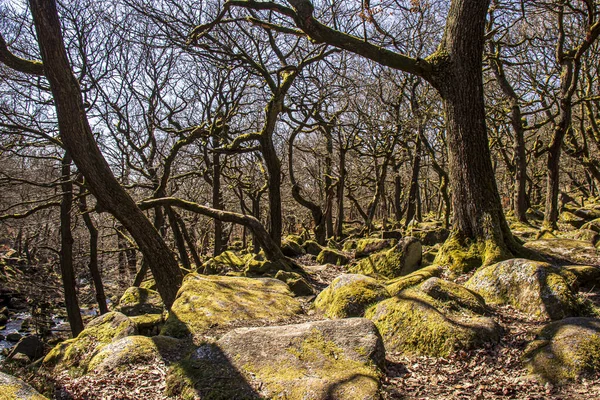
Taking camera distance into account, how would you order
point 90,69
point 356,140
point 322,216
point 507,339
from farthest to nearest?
1. point 356,140
2. point 322,216
3. point 90,69
4. point 507,339

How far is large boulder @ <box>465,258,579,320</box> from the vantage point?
4516 millimetres

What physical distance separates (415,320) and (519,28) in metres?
12.7

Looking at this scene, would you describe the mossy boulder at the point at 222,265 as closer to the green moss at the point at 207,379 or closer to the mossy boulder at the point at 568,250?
the mossy boulder at the point at 568,250

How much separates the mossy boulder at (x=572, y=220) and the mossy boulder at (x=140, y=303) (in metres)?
11.6

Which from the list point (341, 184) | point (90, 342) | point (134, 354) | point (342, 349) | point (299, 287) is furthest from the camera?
point (341, 184)

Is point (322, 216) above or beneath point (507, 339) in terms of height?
above

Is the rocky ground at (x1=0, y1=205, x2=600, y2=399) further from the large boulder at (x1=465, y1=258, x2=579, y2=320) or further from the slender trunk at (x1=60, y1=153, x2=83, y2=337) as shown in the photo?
the slender trunk at (x1=60, y1=153, x2=83, y2=337)

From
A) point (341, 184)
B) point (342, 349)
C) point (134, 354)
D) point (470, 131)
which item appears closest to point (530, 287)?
point (470, 131)

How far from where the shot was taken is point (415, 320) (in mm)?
4332

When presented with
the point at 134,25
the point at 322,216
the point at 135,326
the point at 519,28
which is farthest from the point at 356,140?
the point at 135,326

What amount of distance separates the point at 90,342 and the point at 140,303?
4.04 metres

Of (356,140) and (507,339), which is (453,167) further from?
(356,140)

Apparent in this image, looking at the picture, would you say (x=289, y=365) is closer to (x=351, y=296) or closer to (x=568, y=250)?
(x=351, y=296)

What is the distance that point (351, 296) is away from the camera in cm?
534
